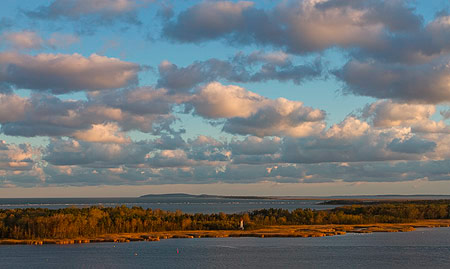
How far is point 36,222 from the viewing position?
98.2 meters

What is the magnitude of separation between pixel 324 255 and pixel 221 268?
A: 16719 millimetres

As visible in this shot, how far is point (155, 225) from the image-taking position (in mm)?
112500

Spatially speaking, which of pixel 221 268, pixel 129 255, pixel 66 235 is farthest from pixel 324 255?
pixel 66 235

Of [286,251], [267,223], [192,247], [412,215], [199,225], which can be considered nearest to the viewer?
[286,251]

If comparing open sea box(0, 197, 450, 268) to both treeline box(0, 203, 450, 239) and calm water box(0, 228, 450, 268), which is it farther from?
treeline box(0, 203, 450, 239)

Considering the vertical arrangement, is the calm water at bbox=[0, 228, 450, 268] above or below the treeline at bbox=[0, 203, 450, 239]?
below

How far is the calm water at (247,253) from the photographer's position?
228ft

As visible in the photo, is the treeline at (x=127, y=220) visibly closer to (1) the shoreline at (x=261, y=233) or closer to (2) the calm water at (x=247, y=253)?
(1) the shoreline at (x=261, y=233)

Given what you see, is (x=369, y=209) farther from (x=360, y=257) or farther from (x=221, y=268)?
(x=221, y=268)

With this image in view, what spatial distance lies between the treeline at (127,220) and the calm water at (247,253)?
8.52 meters

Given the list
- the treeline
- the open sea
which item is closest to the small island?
the treeline

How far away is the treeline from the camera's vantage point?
98.1m

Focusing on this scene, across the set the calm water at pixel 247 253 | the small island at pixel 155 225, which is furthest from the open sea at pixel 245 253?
the small island at pixel 155 225

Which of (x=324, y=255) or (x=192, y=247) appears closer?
(x=324, y=255)
